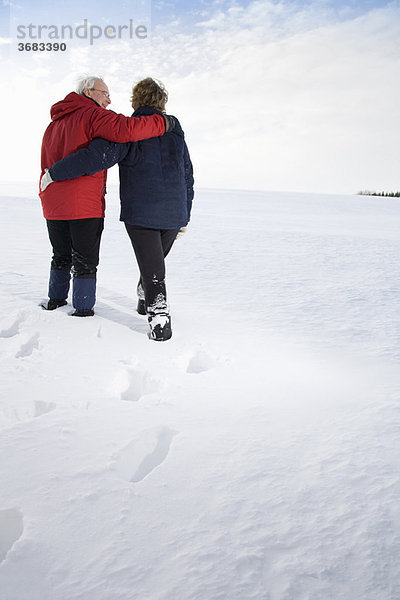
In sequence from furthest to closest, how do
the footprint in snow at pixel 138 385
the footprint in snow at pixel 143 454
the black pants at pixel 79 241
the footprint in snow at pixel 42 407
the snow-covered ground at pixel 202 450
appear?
the black pants at pixel 79 241 → the footprint in snow at pixel 138 385 → the footprint in snow at pixel 42 407 → the footprint in snow at pixel 143 454 → the snow-covered ground at pixel 202 450

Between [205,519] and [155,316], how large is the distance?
1503mm

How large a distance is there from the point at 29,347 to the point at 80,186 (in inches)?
40.3

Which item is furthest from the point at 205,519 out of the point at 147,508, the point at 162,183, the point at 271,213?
the point at 271,213

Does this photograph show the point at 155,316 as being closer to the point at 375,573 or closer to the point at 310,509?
the point at 310,509

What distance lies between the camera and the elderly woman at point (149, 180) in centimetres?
251

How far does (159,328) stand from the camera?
2.51 meters

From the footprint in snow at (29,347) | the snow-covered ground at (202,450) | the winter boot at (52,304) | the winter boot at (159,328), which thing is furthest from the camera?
the winter boot at (52,304)

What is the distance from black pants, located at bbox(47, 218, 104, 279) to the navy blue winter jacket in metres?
0.27

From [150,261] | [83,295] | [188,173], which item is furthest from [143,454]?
[188,173]

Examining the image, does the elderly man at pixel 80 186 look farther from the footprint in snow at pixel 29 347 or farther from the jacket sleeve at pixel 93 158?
the footprint in snow at pixel 29 347

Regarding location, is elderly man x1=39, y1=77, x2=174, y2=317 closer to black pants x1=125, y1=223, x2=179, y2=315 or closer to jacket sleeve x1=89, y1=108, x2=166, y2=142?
jacket sleeve x1=89, y1=108, x2=166, y2=142

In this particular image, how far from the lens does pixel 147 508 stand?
117cm

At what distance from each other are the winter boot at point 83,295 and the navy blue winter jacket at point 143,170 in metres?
0.51

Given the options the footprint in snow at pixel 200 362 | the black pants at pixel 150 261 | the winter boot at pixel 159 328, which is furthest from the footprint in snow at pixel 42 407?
the black pants at pixel 150 261
